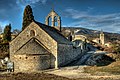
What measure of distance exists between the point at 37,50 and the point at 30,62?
222cm

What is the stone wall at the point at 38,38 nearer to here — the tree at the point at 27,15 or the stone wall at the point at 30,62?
the stone wall at the point at 30,62

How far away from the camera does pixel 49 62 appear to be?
41.1m

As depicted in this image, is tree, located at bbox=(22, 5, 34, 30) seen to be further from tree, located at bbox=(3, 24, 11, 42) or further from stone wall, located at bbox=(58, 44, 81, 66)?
stone wall, located at bbox=(58, 44, 81, 66)

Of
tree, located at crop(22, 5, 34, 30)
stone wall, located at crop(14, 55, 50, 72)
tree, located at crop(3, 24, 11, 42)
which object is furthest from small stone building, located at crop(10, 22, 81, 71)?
tree, located at crop(3, 24, 11, 42)

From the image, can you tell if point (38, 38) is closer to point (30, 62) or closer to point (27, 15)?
point (30, 62)

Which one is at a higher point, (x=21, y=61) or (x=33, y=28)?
(x=33, y=28)

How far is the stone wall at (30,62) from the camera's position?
127 ft

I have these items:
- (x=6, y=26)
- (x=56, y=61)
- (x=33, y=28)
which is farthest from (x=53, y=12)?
(x=6, y=26)

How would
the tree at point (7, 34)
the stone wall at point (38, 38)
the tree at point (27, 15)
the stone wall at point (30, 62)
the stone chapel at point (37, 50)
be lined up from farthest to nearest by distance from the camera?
the tree at point (7, 34) → the tree at point (27, 15) → the stone wall at point (38, 38) → the stone chapel at point (37, 50) → the stone wall at point (30, 62)

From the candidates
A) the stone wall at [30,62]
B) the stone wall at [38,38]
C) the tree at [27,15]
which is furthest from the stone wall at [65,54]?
the tree at [27,15]

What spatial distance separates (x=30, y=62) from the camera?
3875 cm

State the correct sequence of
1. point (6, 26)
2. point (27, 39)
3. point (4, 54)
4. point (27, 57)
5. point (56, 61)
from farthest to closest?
point (6, 26) < point (4, 54) < point (27, 39) < point (56, 61) < point (27, 57)

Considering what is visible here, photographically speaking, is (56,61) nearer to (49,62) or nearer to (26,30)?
(49,62)

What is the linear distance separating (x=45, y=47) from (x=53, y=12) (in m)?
10.4
